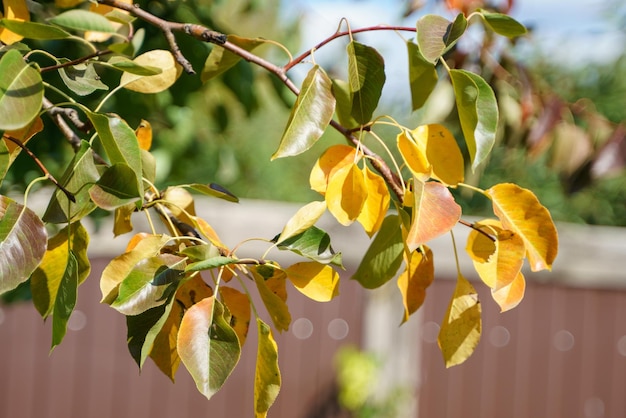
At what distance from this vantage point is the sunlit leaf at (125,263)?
1.67ft

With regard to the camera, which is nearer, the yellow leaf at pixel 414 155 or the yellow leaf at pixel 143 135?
the yellow leaf at pixel 414 155

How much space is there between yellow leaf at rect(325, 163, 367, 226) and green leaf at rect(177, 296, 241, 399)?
0.32 feet

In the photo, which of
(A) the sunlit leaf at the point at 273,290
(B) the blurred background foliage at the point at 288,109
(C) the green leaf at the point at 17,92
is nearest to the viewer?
(C) the green leaf at the point at 17,92

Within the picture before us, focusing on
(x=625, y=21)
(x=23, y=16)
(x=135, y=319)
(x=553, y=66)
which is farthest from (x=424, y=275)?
(x=553, y=66)

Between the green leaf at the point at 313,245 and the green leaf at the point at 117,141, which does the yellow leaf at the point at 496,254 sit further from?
the green leaf at the point at 117,141

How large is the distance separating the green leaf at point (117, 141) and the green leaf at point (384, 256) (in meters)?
0.19

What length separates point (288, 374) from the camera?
10.9ft

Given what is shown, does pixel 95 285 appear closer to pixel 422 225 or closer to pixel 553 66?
pixel 422 225

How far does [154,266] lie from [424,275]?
0.19 metres

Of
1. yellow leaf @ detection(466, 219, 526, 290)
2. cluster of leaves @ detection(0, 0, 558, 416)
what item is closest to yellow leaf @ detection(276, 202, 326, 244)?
cluster of leaves @ detection(0, 0, 558, 416)

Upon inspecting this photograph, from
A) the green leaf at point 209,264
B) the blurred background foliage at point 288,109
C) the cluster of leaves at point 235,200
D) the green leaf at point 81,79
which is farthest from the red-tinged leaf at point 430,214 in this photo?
the blurred background foliage at point 288,109

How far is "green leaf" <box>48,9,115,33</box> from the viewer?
544 mm

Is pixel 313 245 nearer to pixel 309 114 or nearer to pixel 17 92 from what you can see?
pixel 309 114

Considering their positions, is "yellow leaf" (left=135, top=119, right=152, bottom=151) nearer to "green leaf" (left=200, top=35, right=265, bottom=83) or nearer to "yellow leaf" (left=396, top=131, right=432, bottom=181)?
"green leaf" (left=200, top=35, right=265, bottom=83)
